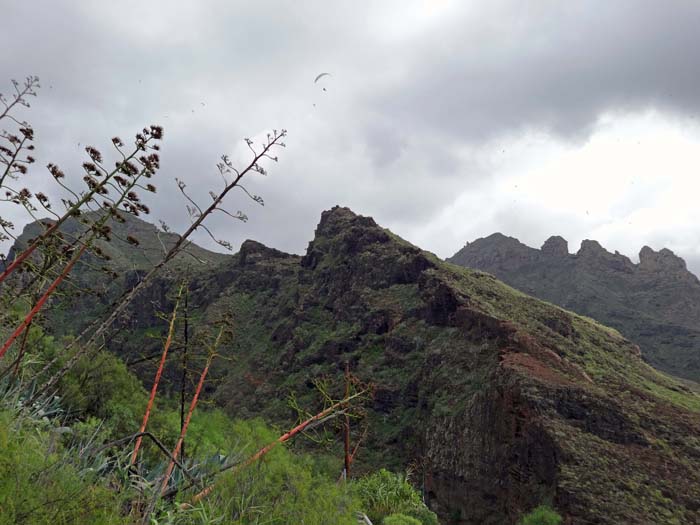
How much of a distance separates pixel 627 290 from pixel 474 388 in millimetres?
131483

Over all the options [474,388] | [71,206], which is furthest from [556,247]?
[71,206]

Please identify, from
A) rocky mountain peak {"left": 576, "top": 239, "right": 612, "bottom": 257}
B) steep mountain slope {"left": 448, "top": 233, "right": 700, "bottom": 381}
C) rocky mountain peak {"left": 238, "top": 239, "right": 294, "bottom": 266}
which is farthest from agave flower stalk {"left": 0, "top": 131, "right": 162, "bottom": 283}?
rocky mountain peak {"left": 576, "top": 239, "right": 612, "bottom": 257}

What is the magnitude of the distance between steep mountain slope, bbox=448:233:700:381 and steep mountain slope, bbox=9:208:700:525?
62.2 m

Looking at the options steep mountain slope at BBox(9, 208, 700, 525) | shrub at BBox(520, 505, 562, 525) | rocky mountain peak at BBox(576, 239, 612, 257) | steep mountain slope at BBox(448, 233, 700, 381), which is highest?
rocky mountain peak at BBox(576, 239, 612, 257)

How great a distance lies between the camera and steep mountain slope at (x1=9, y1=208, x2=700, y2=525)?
26.8 metres

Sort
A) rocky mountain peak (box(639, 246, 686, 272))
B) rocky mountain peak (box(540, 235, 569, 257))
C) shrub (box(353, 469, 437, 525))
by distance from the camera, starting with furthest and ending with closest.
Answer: rocky mountain peak (box(540, 235, 569, 257))
rocky mountain peak (box(639, 246, 686, 272))
shrub (box(353, 469, 437, 525))

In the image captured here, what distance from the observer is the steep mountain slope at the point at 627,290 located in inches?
4518

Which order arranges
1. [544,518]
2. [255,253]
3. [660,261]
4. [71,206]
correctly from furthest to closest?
[660,261] → [255,253] → [544,518] → [71,206]

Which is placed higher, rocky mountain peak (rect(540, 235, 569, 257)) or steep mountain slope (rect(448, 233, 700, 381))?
rocky mountain peak (rect(540, 235, 569, 257))

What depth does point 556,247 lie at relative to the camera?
17838 cm

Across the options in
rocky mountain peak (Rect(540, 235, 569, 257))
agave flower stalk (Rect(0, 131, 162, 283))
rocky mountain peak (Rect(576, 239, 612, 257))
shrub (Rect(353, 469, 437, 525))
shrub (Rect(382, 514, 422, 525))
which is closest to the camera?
agave flower stalk (Rect(0, 131, 162, 283))

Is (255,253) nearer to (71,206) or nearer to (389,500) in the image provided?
(389,500)

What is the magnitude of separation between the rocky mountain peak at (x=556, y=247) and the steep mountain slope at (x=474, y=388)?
119677mm

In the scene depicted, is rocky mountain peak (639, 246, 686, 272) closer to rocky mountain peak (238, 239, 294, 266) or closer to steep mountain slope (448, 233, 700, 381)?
Answer: steep mountain slope (448, 233, 700, 381)
